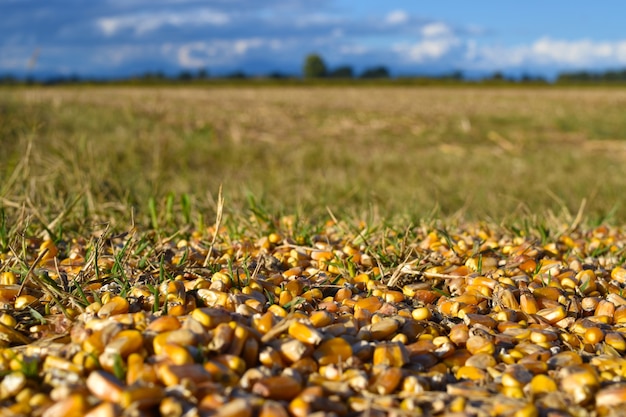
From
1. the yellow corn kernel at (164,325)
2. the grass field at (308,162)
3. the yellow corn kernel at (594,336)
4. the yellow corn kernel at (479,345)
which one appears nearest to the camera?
the yellow corn kernel at (164,325)

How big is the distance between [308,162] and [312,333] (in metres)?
7.16

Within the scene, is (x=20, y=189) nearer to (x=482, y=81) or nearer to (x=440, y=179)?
(x=440, y=179)

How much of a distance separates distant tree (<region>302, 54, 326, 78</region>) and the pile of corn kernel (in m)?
66.3

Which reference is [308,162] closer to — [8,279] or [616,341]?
[8,279]

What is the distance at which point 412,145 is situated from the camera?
11.7 m

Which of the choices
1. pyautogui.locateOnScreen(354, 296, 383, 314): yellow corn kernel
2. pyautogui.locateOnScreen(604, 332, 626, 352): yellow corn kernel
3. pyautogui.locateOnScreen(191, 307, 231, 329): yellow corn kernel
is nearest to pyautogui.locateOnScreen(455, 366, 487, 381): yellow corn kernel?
pyautogui.locateOnScreen(354, 296, 383, 314): yellow corn kernel

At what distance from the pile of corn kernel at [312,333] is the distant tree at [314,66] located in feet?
→ 217

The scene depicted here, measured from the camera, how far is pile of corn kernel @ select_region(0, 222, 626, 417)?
1583 millimetres

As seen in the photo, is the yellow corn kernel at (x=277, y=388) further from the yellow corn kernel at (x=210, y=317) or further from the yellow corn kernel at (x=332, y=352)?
the yellow corn kernel at (x=210, y=317)

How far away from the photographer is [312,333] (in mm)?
1796

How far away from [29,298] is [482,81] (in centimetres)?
5784

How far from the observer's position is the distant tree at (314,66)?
6856 cm

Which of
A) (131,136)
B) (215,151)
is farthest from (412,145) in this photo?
(131,136)

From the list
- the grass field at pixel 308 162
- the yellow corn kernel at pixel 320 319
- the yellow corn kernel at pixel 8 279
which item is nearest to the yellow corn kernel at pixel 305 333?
the yellow corn kernel at pixel 320 319
